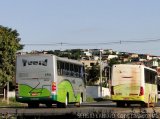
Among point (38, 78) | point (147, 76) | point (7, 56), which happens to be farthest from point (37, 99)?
point (7, 56)

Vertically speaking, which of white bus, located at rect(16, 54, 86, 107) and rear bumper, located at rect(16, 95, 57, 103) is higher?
white bus, located at rect(16, 54, 86, 107)

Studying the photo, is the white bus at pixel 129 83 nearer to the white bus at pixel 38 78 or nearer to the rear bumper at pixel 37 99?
the white bus at pixel 38 78

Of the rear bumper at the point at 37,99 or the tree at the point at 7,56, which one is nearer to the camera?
the rear bumper at the point at 37,99

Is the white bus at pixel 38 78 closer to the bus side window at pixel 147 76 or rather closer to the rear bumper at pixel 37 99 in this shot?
the rear bumper at pixel 37 99

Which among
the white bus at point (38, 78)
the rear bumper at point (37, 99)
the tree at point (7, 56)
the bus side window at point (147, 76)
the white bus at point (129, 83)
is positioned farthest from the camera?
the tree at point (7, 56)

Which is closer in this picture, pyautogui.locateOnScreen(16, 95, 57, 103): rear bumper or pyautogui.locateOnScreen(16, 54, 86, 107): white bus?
pyautogui.locateOnScreen(16, 54, 86, 107): white bus

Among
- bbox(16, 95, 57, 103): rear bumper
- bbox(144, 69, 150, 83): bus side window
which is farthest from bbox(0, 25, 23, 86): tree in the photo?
bbox(16, 95, 57, 103): rear bumper

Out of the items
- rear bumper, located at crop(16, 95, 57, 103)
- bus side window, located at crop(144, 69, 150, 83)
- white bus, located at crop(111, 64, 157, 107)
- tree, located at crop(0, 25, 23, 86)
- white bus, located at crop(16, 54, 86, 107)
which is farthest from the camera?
tree, located at crop(0, 25, 23, 86)

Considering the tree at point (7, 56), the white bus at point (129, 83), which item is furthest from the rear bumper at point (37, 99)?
the tree at point (7, 56)

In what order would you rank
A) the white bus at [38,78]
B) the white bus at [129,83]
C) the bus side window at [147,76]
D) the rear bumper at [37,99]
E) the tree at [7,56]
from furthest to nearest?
the tree at [7,56]
the bus side window at [147,76]
the white bus at [129,83]
the rear bumper at [37,99]
the white bus at [38,78]

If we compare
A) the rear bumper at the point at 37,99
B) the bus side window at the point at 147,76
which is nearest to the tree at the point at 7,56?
the bus side window at the point at 147,76

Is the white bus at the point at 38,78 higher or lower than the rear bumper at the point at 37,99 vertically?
higher

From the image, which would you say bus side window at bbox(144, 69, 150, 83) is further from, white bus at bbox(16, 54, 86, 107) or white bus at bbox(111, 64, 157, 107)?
white bus at bbox(16, 54, 86, 107)

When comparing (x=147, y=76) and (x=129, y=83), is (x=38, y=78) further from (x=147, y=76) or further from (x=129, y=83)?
(x=147, y=76)
